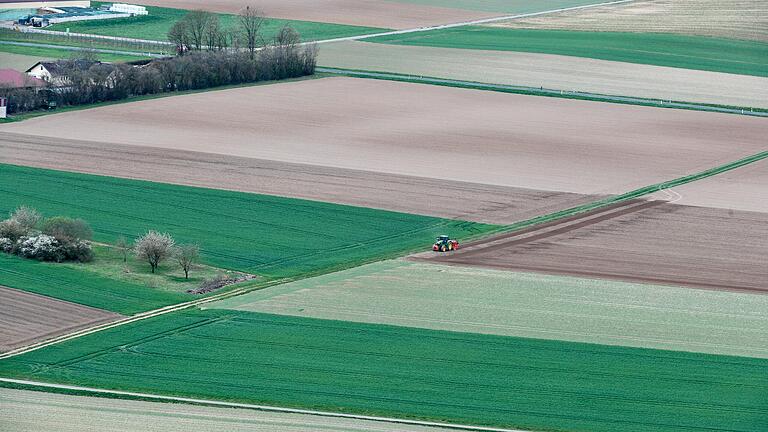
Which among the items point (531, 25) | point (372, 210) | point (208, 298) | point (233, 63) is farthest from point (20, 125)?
point (531, 25)

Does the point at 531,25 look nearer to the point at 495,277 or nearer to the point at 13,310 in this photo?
the point at 495,277

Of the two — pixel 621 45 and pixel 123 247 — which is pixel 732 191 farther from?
A: pixel 621 45

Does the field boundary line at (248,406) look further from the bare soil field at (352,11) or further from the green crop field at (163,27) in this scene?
the bare soil field at (352,11)

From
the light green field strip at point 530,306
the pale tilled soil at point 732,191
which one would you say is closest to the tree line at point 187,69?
the pale tilled soil at point 732,191

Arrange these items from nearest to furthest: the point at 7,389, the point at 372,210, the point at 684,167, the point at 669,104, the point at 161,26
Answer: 1. the point at 7,389
2. the point at 372,210
3. the point at 684,167
4. the point at 669,104
5. the point at 161,26

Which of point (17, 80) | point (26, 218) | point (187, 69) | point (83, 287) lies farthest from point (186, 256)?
point (187, 69)

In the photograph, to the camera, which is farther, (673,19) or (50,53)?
(673,19)
